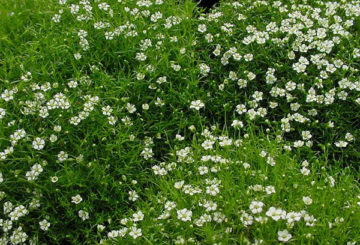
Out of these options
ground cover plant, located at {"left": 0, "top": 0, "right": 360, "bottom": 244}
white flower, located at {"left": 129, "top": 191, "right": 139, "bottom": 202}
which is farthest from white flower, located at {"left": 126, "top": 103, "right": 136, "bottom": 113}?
white flower, located at {"left": 129, "top": 191, "right": 139, "bottom": 202}

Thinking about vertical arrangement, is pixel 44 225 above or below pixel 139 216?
below

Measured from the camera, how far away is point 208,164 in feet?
10.7

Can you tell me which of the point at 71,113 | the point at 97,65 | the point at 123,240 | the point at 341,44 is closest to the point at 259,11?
the point at 341,44

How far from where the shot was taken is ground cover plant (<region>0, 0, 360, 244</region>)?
293 cm

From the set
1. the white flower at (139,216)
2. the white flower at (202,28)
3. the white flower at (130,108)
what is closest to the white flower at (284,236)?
the white flower at (139,216)

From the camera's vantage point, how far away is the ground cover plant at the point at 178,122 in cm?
293

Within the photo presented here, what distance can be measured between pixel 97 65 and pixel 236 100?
113cm

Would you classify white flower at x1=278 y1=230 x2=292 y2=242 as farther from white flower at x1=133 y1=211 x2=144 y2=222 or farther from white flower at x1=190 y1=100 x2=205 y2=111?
white flower at x1=190 y1=100 x2=205 y2=111

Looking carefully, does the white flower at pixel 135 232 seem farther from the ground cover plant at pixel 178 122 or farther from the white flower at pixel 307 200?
the white flower at pixel 307 200

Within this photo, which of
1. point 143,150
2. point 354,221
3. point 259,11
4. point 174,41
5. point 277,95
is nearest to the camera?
point 354,221

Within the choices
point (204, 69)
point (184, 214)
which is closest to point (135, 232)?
point (184, 214)

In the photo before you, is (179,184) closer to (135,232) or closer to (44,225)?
(135,232)

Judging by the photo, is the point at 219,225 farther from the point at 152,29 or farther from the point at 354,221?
the point at 152,29

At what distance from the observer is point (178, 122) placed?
3.70m
